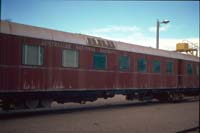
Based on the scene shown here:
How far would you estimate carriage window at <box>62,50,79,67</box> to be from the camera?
13.1 meters

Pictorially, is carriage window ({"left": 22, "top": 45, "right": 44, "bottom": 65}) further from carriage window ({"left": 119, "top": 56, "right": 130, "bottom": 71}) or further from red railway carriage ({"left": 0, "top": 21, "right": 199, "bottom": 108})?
carriage window ({"left": 119, "top": 56, "right": 130, "bottom": 71})

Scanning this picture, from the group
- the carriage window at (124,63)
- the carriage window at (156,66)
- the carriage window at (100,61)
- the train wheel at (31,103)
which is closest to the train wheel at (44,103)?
the train wheel at (31,103)

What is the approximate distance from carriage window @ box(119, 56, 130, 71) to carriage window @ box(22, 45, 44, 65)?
5276 millimetres

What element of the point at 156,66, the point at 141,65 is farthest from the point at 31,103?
the point at 156,66

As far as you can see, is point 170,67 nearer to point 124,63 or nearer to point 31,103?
point 124,63

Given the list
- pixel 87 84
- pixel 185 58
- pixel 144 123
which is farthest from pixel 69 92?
pixel 185 58

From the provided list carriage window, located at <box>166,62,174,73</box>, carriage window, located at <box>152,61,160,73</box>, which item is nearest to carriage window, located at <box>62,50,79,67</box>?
carriage window, located at <box>152,61,160,73</box>

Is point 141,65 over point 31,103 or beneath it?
over

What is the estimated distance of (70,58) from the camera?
1335cm

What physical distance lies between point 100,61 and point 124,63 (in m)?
1.98

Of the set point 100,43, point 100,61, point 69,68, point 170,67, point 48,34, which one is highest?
point 48,34

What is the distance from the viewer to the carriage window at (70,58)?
13.1m

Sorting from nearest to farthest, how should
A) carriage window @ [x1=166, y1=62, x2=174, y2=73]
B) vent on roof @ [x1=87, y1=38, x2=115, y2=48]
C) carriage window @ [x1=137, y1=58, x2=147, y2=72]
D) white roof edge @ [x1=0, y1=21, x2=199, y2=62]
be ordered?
white roof edge @ [x1=0, y1=21, x2=199, y2=62]
vent on roof @ [x1=87, y1=38, x2=115, y2=48]
carriage window @ [x1=137, y1=58, x2=147, y2=72]
carriage window @ [x1=166, y1=62, x2=174, y2=73]

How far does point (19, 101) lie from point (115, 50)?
242 inches
